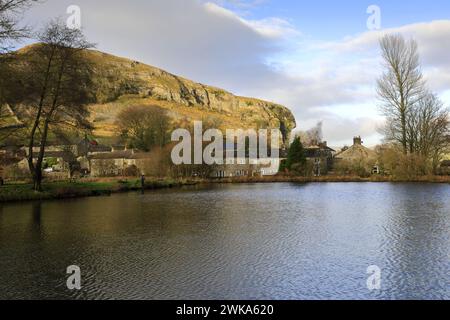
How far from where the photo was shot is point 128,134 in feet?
265

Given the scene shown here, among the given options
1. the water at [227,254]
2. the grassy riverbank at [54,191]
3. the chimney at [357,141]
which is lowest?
the water at [227,254]

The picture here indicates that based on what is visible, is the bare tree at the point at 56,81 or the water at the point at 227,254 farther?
the bare tree at the point at 56,81

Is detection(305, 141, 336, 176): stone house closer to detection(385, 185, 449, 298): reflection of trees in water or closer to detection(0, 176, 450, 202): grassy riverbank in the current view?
detection(0, 176, 450, 202): grassy riverbank

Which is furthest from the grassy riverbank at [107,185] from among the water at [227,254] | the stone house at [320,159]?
the stone house at [320,159]

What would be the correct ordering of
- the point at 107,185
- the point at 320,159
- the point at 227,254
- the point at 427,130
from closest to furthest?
the point at 227,254, the point at 107,185, the point at 427,130, the point at 320,159

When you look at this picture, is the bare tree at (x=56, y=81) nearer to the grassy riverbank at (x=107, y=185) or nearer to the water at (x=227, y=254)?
the grassy riverbank at (x=107, y=185)

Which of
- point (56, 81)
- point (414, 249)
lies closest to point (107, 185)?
point (56, 81)

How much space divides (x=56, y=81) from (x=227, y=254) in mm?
22314

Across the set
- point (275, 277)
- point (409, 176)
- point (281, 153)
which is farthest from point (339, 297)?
point (281, 153)

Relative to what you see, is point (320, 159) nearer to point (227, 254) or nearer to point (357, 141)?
point (357, 141)

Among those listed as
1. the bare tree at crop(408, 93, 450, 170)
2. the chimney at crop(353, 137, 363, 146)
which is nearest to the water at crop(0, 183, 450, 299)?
the bare tree at crop(408, 93, 450, 170)

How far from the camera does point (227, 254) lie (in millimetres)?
11664

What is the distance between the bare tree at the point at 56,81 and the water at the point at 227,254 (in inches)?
427

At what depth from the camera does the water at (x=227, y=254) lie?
27.8 feet
